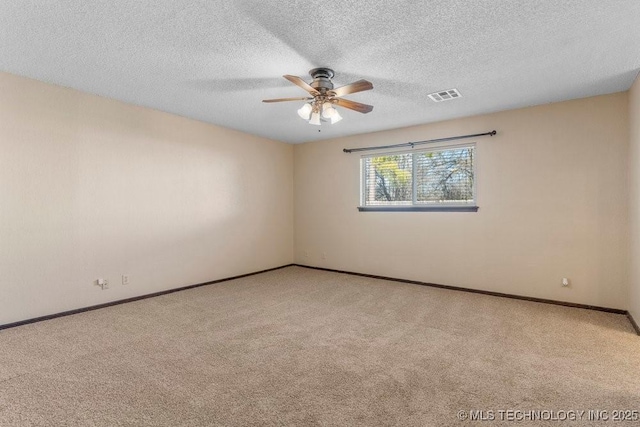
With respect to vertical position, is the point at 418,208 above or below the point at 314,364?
above

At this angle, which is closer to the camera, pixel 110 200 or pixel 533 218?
pixel 110 200

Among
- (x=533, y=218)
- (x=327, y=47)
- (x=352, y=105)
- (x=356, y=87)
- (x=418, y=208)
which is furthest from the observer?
(x=418, y=208)

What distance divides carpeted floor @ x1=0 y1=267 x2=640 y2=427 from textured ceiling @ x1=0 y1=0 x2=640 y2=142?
2.49 meters

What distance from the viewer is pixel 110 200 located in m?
3.87

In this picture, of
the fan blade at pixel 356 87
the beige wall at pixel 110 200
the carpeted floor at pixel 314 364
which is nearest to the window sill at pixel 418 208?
the carpeted floor at pixel 314 364

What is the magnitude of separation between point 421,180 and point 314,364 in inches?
139

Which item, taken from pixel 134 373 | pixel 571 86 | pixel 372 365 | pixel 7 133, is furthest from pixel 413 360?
pixel 7 133

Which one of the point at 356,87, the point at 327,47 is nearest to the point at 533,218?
the point at 356,87

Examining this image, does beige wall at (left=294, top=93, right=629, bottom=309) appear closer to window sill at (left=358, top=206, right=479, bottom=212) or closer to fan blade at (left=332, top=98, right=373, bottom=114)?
window sill at (left=358, top=206, right=479, bottom=212)

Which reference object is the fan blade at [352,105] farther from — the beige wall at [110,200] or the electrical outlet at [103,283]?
the electrical outlet at [103,283]

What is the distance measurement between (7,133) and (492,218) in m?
5.69

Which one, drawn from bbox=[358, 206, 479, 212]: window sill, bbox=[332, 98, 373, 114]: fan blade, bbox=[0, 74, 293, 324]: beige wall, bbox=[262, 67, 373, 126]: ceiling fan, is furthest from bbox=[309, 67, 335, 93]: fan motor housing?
bbox=[358, 206, 479, 212]: window sill

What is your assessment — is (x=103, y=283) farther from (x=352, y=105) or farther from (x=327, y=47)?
(x=327, y=47)

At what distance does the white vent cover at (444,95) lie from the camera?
3560 mm
